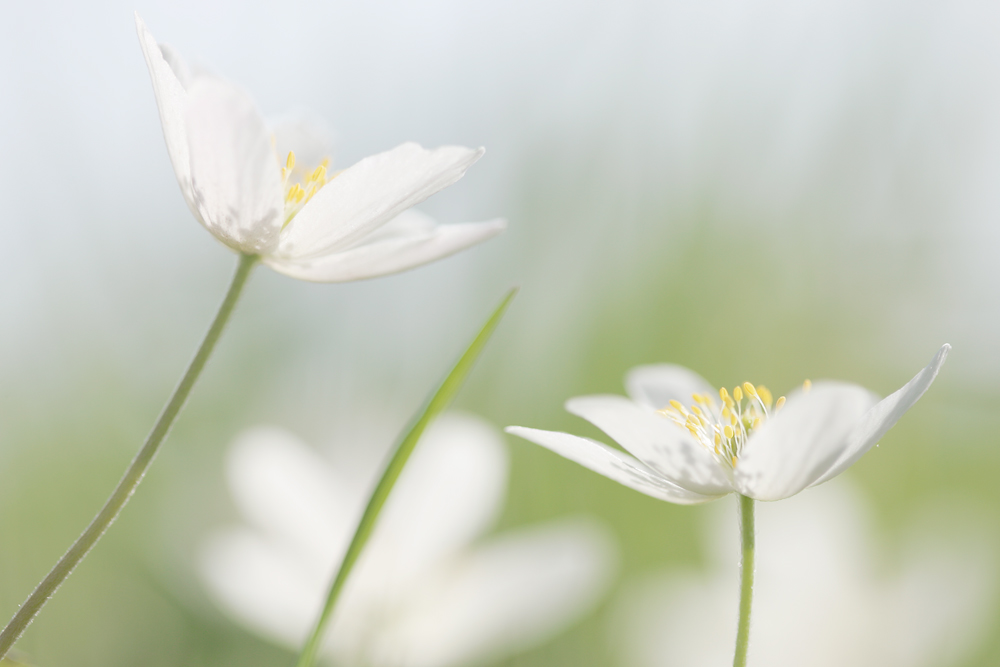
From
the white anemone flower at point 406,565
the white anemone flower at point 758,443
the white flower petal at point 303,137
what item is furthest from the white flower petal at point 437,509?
the white anemone flower at point 758,443

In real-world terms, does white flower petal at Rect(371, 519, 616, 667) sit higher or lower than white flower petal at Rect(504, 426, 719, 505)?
lower

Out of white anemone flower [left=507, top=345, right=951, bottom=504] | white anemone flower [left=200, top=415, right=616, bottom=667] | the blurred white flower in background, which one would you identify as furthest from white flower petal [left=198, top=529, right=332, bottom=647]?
white anemone flower [left=507, top=345, right=951, bottom=504]

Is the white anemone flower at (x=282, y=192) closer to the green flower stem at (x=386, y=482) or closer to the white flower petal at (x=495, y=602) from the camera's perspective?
the green flower stem at (x=386, y=482)

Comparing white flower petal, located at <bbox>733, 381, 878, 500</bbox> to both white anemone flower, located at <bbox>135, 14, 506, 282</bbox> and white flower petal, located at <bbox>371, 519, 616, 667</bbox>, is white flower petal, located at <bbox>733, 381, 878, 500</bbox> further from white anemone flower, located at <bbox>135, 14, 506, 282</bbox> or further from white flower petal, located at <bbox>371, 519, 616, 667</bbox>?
white flower petal, located at <bbox>371, 519, 616, 667</bbox>

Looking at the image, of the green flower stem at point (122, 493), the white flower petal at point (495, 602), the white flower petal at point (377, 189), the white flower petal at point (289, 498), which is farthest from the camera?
the white flower petal at point (289, 498)

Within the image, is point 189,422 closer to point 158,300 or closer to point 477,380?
point 158,300

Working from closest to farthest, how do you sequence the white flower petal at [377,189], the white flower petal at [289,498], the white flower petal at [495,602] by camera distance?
the white flower petal at [377,189] < the white flower petal at [495,602] < the white flower petal at [289,498]

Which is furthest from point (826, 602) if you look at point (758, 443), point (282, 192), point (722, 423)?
point (282, 192)
